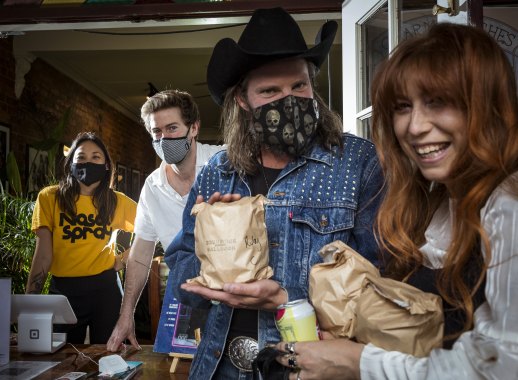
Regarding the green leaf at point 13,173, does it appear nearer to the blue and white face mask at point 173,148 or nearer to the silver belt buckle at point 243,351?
the blue and white face mask at point 173,148

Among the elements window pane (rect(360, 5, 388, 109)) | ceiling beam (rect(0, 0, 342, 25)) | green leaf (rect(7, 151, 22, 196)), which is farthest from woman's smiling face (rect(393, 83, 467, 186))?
green leaf (rect(7, 151, 22, 196))

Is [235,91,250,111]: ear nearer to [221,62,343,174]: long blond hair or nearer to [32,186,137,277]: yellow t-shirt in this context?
[221,62,343,174]: long blond hair

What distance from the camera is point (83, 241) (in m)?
3.32

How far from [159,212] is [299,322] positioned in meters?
1.87

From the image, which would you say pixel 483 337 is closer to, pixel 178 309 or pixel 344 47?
pixel 178 309

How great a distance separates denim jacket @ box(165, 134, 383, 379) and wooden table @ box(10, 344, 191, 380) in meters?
0.50

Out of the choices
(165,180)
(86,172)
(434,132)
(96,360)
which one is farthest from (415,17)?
(86,172)

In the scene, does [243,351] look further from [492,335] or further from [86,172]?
[86,172]

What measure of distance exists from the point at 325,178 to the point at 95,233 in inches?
91.5

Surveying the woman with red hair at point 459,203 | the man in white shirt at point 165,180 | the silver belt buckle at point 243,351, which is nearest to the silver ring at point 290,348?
the woman with red hair at point 459,203

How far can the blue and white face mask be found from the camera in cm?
285

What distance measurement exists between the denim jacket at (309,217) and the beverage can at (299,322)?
0.26 m

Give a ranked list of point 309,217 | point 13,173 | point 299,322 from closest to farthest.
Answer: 1. point 299,322
2. point 309,217
3. point 13,173

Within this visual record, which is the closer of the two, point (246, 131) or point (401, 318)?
point (401, 318)
